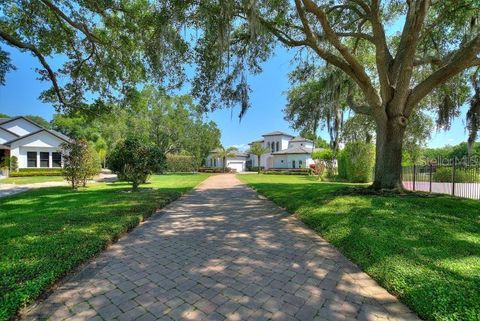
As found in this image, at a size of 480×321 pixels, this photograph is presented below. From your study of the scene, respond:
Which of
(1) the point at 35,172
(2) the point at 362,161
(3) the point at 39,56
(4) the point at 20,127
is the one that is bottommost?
(1) the point at 35,172

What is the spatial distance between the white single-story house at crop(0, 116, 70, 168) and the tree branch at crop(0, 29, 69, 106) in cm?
1571

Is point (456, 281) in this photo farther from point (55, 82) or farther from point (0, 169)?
point (0, 169)

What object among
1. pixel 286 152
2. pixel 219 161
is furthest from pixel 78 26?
pixel 219 161

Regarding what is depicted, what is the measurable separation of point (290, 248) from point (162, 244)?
2.35m

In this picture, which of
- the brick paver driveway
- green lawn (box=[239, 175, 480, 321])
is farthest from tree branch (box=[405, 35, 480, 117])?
the brick paver driveway

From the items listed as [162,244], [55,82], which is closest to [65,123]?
[55,82]

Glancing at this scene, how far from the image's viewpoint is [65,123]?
149ft

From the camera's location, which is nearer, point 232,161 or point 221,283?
point 221,283

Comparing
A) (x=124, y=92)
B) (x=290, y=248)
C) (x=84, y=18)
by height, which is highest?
(x=84, y=18)

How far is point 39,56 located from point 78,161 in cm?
518

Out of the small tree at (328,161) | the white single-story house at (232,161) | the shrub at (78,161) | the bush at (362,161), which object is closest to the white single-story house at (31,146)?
the shrub at (78,161)

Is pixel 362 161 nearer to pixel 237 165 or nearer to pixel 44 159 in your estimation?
pixel 44 159

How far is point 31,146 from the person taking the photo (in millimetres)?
25516

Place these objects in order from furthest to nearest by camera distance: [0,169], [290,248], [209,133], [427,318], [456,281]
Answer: [209,133] → [0,169] → [290,248] → [456,281] → [427,318]
